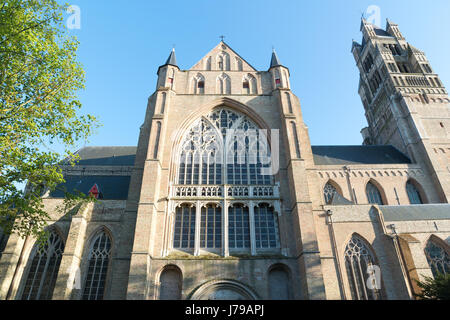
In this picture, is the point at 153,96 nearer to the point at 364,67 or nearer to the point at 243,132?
the point at 243,132

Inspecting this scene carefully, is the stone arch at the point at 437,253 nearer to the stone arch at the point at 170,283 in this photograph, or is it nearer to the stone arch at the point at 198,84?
the stone arch at the point at 170,283

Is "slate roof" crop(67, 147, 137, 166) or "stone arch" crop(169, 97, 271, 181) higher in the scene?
"slate roof" crop(67, 147, 137, 166)

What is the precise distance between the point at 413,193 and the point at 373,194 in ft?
12.0

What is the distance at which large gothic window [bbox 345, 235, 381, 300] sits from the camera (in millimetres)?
14609

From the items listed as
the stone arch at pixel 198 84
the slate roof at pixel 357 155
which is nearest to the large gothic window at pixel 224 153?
the stone arch at pixel 198 84

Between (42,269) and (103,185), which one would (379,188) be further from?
(42,269)

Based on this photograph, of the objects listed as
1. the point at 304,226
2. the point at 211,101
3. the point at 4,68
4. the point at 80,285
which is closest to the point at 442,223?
the point at 304,226

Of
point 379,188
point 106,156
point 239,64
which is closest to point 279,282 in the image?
point 239,64

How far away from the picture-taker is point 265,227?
50.4 feet

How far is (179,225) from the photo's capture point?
15359mm

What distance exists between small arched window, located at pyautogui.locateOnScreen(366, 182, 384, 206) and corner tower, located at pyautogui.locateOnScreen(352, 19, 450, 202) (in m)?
4.43

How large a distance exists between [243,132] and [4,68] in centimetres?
1230

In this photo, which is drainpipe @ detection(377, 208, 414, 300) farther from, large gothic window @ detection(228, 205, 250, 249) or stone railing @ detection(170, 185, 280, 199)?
large gothic window @ detection(228, 205, 250, 249)

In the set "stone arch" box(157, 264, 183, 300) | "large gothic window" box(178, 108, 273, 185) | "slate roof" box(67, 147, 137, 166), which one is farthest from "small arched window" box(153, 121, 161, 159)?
"slate roof" box(67, 147, 137, 166)
